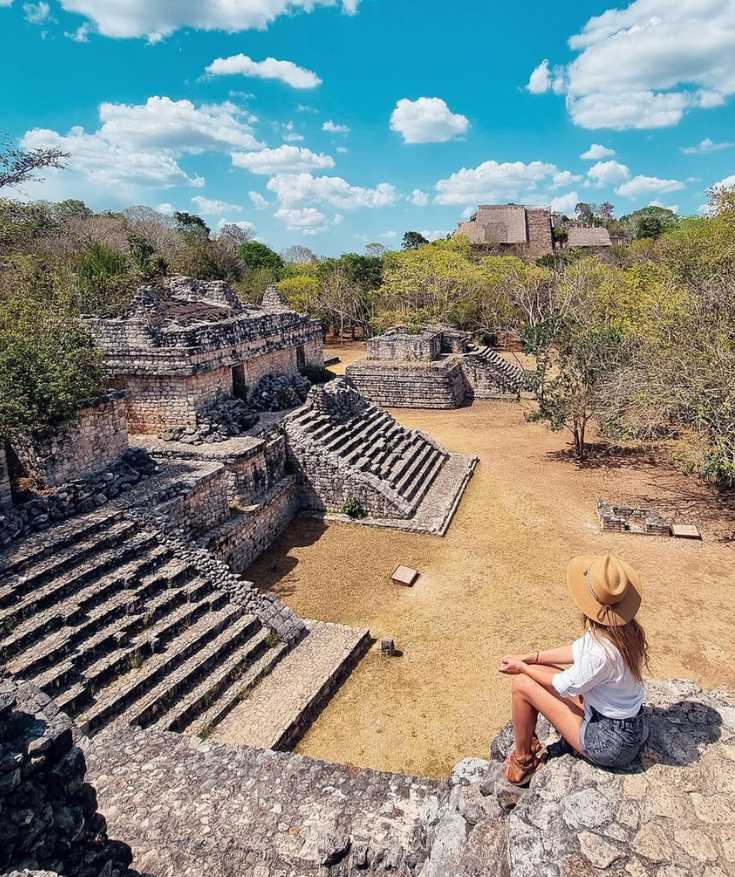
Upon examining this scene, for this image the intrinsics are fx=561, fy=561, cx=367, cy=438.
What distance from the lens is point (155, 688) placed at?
654 cm

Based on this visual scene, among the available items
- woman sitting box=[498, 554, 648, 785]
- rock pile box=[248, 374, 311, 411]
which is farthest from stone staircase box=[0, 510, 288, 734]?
rock pile box=[248, 374, 311, 411]

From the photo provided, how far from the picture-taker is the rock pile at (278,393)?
1467cm

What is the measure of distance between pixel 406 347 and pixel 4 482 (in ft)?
58.4

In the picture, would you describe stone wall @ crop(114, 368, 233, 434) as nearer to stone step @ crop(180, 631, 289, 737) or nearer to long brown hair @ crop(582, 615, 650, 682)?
stone step @ crop(180, 631, 289, 737)

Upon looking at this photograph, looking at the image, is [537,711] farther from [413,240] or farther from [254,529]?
[413,240]

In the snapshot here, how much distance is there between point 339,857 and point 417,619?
4.91 metres

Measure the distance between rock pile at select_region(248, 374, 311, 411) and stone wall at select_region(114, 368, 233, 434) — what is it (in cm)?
166

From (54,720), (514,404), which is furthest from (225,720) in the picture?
(514,404)

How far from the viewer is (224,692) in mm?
6934

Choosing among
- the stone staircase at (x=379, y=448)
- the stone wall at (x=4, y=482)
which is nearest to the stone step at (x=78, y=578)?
the stone wall at (x=4, y=482)

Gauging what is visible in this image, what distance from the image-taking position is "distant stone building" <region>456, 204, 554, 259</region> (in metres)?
49.0

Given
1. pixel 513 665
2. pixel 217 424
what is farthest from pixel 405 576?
pixel 513 665

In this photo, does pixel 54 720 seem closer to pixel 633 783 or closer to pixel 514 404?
pixel 633 783

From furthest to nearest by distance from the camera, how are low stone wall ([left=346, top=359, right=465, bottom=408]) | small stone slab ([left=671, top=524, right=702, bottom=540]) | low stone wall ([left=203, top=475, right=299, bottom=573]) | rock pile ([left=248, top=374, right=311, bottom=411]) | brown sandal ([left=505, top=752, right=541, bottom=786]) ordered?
1. low stone wall ([left=346, top=359, right=465, bottom=408])
2. rock pile ([left=248, top=374, right=311, bottom=411])
3. small stone slab ([left=671, top=524, right=702, bottom=540])
4. low stone wall ([left=203, top=475, right=299, bottom=573])
5. brown sandal ([left=505, top=752, right=541, bottom=786])
